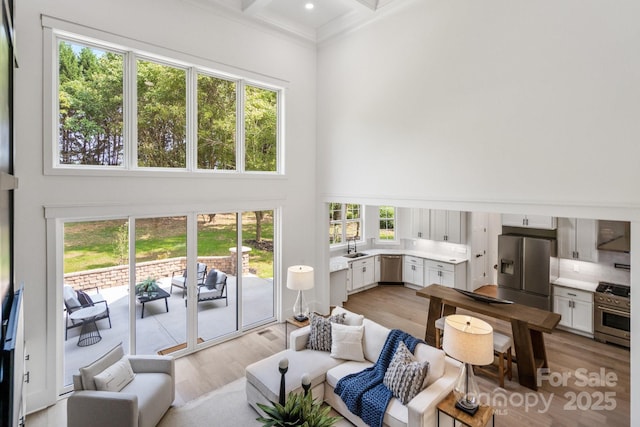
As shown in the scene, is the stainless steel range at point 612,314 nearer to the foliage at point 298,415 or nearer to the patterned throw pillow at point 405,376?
the patterned throw pillow at point 405,376

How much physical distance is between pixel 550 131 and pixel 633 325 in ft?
7.53

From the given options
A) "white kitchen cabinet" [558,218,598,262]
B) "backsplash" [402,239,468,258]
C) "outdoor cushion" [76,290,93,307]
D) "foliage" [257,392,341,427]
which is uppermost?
"white kitchen cabinet" [558,218,598,262]

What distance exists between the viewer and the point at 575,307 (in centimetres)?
620

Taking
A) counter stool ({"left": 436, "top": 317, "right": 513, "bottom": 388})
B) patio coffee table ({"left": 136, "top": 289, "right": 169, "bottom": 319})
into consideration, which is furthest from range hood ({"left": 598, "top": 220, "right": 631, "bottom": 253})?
patio coffee table ({"left": 136, "top": 289, "right": 169, "bottom": 319})

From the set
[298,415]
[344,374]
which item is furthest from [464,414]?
[298,415]

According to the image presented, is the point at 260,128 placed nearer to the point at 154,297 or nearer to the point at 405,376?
the point at 154,297

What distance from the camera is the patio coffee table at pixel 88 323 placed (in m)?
4.48

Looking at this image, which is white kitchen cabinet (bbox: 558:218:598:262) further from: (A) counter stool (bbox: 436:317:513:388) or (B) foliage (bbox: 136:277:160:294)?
(B) foliage (bbox: 136:277:160:294)

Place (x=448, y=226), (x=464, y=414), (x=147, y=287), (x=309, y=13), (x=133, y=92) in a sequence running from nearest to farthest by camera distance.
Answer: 1. (x=464, y=414)
2. (x=133, y=92)
3. (x=147, y=287)
4. (x=309, y=13)
5. (x=448, y=226)

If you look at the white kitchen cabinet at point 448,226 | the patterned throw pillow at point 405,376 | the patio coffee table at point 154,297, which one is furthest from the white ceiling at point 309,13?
the patterned throw pillow at point 405,376

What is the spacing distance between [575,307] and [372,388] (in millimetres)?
4890

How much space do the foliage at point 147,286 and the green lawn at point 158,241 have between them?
33 cm

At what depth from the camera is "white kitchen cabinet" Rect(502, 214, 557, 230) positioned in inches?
261

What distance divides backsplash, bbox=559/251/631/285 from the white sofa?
14.7 ft
